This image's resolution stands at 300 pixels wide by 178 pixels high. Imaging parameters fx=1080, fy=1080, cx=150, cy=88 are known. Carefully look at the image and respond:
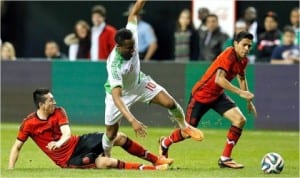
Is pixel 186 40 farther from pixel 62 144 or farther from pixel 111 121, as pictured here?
pixel 62 144

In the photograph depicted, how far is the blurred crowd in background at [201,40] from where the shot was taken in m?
21.4

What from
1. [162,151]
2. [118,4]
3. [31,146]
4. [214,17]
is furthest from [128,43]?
[118,4]

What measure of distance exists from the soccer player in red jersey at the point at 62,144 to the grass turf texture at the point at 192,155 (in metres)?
0.21

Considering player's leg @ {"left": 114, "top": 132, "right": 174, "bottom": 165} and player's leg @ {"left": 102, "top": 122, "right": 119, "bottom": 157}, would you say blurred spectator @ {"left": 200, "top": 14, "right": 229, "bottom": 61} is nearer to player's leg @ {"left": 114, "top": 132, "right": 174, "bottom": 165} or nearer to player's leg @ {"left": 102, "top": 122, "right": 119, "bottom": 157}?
player's leg @ {"left": 114, "top": 132, "right": 174, "bottom": 165}

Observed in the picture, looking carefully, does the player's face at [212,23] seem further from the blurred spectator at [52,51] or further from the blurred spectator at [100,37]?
the blurred spectator at [52,51]

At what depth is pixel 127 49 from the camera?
45.1 ft

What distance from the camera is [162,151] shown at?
1540cm

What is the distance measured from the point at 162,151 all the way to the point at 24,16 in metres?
11.0

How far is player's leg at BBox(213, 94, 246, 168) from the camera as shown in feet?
48.2

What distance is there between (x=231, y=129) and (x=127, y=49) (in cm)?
210

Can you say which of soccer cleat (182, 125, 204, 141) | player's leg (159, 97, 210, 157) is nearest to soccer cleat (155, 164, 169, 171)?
soccer cleat (182, 125, 204, 141)

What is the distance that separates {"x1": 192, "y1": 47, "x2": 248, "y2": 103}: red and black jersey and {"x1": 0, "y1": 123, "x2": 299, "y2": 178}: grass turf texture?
38.7 inches

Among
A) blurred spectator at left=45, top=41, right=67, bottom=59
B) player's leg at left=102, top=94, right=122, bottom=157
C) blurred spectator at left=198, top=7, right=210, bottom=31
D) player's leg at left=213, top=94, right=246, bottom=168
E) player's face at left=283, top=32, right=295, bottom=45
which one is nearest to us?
player's leg at left=102, top=94, right=122, bottom=157

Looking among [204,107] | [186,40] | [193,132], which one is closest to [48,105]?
[193,132]
